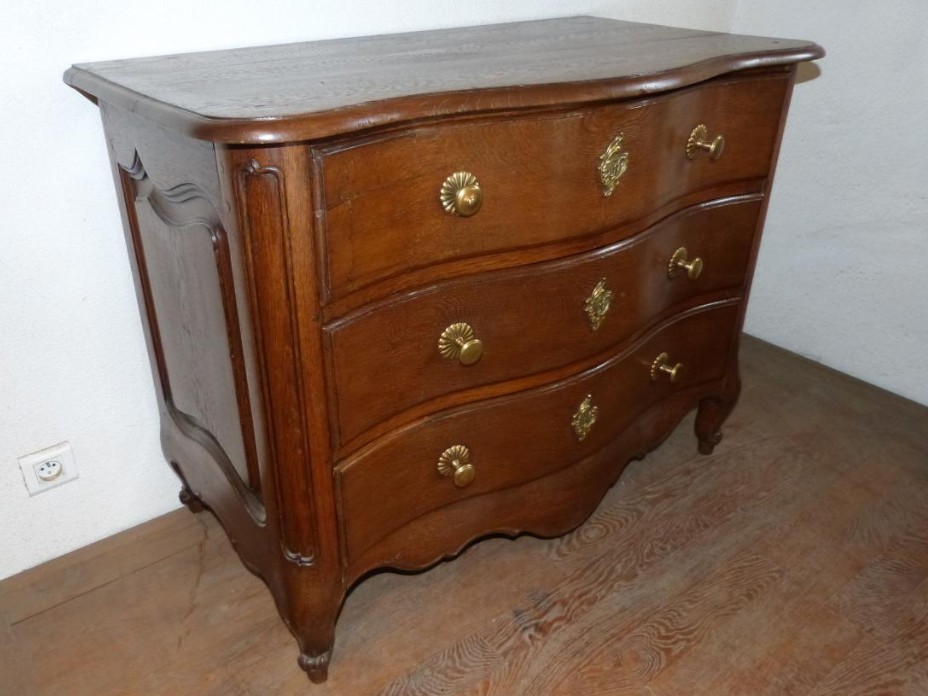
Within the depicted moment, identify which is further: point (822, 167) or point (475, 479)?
point (822, 167)

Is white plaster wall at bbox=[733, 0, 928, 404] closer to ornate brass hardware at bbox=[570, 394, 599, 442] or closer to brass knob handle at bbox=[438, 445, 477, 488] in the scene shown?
ornate brass hardware at bbox=[570, 394, 599, 442]

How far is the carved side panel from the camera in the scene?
1.03 m

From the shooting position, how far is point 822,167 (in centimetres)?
213

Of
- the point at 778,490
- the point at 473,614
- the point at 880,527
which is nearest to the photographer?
the point at 473,614

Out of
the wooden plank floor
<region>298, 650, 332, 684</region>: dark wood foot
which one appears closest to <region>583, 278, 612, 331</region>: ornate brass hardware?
the wooden plank floor

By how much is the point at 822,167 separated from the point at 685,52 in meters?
1.04

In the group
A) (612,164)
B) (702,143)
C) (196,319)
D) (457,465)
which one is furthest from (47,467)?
(702,143)

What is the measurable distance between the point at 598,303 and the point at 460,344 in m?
0.27

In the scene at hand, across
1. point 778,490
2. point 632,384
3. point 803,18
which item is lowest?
point 778,490

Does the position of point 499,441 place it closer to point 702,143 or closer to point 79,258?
point 702,143

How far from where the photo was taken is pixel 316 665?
126 cm

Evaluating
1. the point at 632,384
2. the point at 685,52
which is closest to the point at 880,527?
the point at 632,384

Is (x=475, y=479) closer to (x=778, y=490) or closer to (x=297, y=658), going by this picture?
(x=297, y=658)

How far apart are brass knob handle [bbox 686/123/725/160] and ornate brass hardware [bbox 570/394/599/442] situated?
45cm
